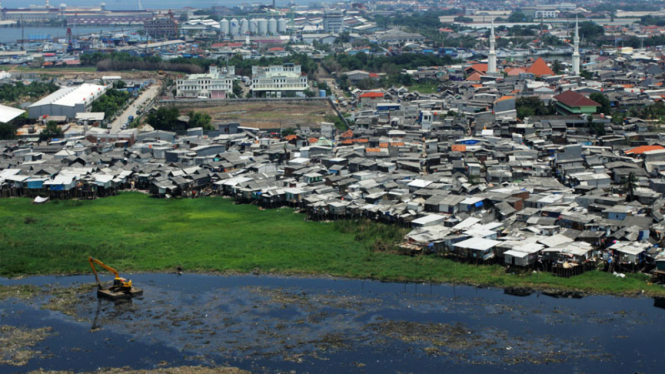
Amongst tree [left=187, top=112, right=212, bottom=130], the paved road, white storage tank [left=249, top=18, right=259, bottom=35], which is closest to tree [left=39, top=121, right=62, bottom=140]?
the paved road

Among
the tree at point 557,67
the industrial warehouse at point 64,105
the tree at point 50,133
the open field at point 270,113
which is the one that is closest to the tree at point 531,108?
the open field at point 270,113

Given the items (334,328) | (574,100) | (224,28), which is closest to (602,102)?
(574,100)

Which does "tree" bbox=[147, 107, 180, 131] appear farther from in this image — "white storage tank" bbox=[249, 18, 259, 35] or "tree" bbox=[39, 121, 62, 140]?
"white storage tank" bbox=[249, 18, 259, 35]

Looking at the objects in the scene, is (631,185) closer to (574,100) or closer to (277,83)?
(574,100)

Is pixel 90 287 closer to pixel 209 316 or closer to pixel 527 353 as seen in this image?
pixel 209 316

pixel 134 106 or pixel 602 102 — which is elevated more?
pixel 602 102

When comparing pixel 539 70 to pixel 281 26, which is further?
pixel 281 26

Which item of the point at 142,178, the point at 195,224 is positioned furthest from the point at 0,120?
the point at 195,224
